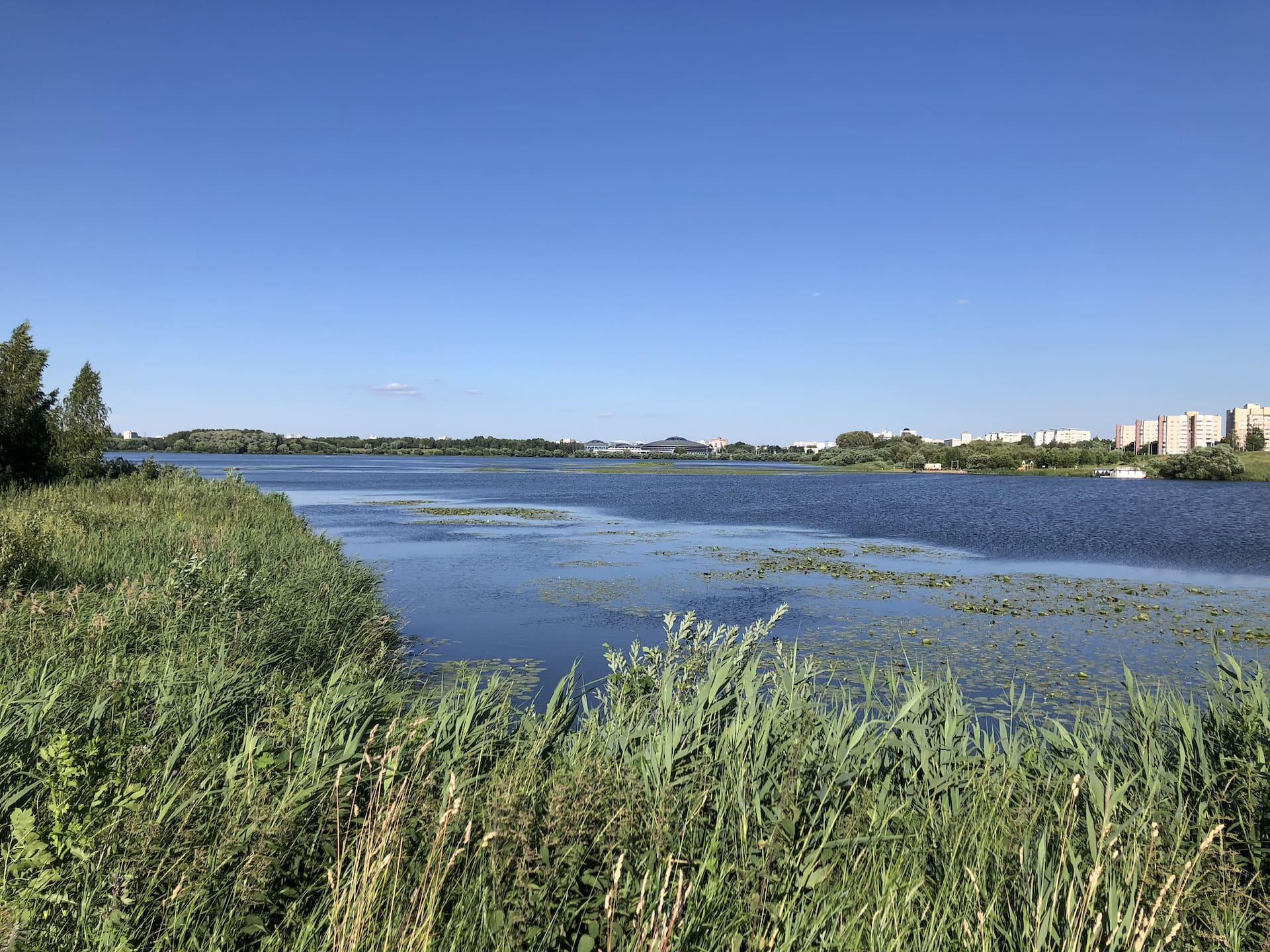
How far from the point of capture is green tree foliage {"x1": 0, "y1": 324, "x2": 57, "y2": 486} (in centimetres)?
2141

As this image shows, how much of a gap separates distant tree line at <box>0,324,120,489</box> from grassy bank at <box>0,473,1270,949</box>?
1853cm

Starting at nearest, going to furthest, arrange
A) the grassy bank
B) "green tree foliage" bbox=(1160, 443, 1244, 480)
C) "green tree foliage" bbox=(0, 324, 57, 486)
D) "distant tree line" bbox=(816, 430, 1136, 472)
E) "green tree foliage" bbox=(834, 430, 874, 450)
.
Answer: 1. the grassy bank
2. "green tree foliage" bbox=(0, 324, 57, 486)
3. "green tree foliage" bbox=(1160, 443, 1244, 480)
4. "distant tree line" bbox=(816, 430, 1136, 472)
5. "green tree foliage" bbox=(834, 430, 874, 450)

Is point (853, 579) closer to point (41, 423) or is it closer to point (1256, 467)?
point (41, 423)

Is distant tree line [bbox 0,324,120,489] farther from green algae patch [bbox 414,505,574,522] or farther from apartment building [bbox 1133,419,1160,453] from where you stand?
apartment building [bbox 1133,419,1160,453]

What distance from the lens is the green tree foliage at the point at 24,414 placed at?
843 inches

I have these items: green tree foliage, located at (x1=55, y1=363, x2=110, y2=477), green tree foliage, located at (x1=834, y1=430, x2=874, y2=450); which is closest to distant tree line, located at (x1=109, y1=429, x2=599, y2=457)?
green tree foliage, located at (x1=834, y1=430, x2=874, y2=450)

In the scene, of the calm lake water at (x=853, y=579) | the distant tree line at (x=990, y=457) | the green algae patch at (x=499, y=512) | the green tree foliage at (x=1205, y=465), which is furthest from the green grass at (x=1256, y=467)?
the green algae patch at (x=499, y=512)

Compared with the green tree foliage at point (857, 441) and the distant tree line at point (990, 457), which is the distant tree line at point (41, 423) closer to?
the distant tree line at point (990, 457)

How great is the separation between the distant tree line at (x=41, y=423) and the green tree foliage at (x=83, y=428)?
18mm

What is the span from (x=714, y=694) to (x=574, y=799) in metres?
1.94

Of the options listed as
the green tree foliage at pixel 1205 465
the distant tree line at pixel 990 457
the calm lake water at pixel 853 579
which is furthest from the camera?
the distant tree line at pixel 990 457

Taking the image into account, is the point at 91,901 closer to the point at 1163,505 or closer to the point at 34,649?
the point at 34,649

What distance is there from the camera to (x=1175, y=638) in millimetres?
14180

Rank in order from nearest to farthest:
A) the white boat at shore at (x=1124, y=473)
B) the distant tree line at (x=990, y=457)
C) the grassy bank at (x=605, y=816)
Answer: the grassy bank at (x=605, y=816), the white boat at shore at (x=1124, y=473), the distant tree line at (x=990, y=457)
